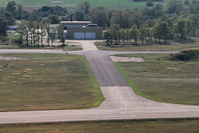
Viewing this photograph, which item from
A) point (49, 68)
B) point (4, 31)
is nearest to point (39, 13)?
point (4, 31)

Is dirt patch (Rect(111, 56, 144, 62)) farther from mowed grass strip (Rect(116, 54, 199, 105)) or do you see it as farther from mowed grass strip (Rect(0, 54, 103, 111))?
mowed grass strip (Rect(0, 54, 103, 111))

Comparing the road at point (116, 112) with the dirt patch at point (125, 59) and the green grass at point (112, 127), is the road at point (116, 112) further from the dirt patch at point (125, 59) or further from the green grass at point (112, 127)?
the dirt patch at point (125, 59)

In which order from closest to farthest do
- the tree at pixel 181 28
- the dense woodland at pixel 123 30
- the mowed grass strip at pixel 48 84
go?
1. the mowed grass strip at pixel 48 84
2. the dense woodland at pixel 123 30
3. the tree at pixel 181 28

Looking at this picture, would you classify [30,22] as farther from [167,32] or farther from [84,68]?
[84,68]

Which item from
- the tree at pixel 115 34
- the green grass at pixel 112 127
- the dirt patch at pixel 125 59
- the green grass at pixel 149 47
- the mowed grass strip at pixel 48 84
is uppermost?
the tree at pixel 115 34

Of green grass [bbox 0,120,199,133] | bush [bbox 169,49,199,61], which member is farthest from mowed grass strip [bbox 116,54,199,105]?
green grass [bbox 0,120,199,133]

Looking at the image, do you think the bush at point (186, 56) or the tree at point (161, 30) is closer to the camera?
the bush at point (186, 56)

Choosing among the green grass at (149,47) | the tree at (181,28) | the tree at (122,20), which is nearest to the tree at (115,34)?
the green grass at (149,47)

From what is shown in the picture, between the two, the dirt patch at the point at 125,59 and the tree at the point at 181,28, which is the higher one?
the tree at the point at 181,28
